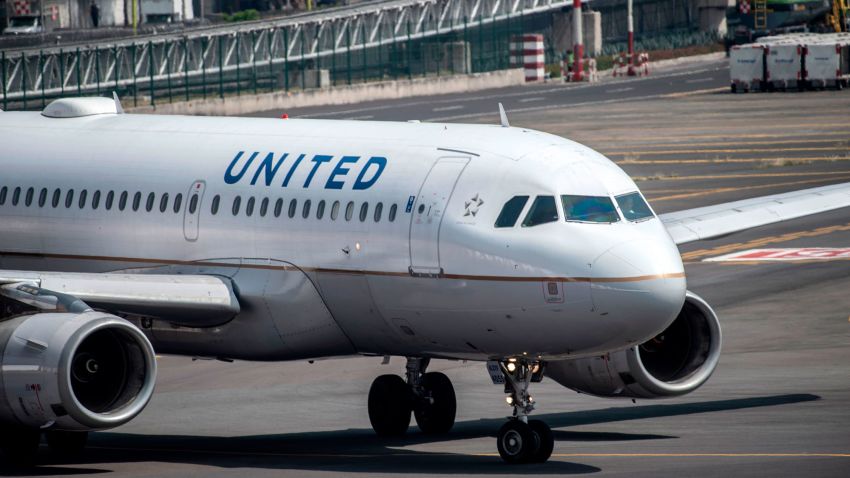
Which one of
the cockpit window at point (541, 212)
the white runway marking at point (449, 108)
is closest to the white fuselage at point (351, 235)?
the cockpit window at point (541, 212)

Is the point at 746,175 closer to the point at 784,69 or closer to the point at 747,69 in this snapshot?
the point at 747,69

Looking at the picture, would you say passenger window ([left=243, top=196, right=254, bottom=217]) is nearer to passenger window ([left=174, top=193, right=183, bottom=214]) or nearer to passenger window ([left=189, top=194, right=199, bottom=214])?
passenger window ([left=189, top=194, right=199, bottom=214])

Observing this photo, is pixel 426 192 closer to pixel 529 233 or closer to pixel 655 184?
pixel 529 233

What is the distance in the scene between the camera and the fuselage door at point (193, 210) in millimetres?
27922

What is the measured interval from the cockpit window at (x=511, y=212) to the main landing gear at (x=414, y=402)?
4.47m

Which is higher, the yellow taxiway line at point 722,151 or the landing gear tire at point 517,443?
the landing gear tire at point 517,443

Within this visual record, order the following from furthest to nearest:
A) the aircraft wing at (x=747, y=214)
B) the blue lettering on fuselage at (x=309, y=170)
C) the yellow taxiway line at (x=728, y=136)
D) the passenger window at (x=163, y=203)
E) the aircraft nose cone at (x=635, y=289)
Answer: the yellow taxiway line at (x=728, y=136) → the aircraft wing at (x=747, y=214) → the passenger window at (x=163, y=203) → the blue lettering on fuselage at (x=309, y=170) → the aircraft nose cone at (x=635, y=289)

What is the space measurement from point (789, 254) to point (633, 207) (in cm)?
2536

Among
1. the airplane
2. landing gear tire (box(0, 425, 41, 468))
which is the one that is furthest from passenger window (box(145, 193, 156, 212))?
landing gear tire (box(0, 425, 41, 468))

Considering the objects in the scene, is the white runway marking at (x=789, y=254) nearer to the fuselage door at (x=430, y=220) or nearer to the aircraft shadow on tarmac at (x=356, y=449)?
the aircraft shadow on tarmac at (x=356, y=449)

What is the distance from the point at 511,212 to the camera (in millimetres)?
24438

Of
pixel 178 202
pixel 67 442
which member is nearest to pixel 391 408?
pixel 178 202

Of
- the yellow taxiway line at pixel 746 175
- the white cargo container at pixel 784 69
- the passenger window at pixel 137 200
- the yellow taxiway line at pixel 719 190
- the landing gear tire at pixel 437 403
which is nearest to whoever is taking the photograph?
the landing gear tire at pixel 437 403

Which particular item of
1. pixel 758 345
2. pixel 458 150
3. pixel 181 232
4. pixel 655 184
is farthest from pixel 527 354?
pixel 655 184
